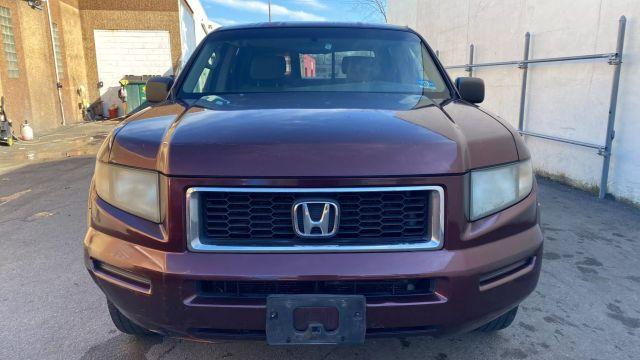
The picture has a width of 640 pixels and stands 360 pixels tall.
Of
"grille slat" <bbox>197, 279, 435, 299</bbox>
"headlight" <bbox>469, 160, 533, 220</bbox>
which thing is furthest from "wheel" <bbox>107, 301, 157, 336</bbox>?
"headlight" <bbox>469, 160, 533, 220</bbox>

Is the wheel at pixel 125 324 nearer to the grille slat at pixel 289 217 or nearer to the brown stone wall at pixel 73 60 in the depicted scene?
the grille slat at pixel 289 217

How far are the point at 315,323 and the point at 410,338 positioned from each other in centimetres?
111

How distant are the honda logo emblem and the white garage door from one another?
57.7 feet

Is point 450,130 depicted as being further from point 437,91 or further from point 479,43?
point 479,43

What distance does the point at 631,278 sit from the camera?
337 centimetres

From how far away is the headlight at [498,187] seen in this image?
183cm

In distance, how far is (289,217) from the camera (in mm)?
1755

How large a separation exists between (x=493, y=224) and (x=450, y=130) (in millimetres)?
422

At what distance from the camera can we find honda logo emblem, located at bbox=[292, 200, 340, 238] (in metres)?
1.72

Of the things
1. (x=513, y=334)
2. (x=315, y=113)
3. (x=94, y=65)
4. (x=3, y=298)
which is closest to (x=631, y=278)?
(x=513, y=334)

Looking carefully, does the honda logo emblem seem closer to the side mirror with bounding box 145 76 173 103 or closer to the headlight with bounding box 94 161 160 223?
the headlight with bounding box 94 161 160 223

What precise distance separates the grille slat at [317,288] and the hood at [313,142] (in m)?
0.42

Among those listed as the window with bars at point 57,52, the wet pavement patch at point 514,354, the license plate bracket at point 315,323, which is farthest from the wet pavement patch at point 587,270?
the window with bars at point 57,52

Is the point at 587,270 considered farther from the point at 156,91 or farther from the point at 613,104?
the point at 156,91
